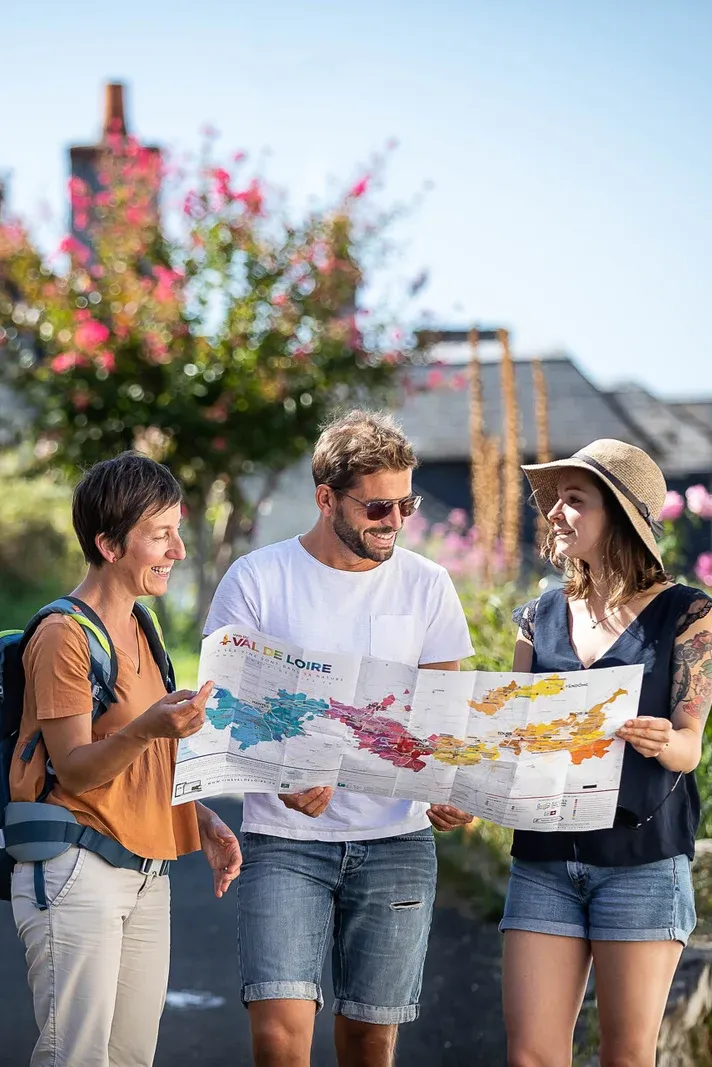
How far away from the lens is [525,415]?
2117cm

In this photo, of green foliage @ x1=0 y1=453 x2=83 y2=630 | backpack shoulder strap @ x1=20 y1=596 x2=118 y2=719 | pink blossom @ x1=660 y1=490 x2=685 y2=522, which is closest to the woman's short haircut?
backpack shoulder strap @ x1=20 y1=596 x2=118 y2=719

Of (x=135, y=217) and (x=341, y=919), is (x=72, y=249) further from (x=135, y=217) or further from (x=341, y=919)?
(x=341, y=919)

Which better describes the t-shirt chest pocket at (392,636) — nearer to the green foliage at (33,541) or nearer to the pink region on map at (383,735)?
the pink region on map at (383,735)

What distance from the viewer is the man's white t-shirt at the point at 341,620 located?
292cm

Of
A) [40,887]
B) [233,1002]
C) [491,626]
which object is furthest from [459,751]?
[491,626]

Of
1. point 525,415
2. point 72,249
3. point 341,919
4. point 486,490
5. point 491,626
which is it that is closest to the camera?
point 341,919

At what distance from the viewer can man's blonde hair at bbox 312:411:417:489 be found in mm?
2918

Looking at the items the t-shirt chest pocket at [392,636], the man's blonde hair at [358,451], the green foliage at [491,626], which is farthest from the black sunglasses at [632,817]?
the green foliage at [491,626]

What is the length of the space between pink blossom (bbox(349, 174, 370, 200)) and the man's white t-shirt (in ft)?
29.2

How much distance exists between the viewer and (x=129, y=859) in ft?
8.68

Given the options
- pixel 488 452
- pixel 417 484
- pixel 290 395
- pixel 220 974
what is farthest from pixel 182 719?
pixel 417 484

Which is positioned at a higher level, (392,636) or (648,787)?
(392,636)

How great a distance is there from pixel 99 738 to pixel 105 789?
0.35ft

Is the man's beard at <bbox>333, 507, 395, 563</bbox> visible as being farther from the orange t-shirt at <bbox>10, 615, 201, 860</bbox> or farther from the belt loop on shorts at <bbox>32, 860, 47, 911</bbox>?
the belt loop on shorts at <bbox>32, 860, 47, 911</bbox>
